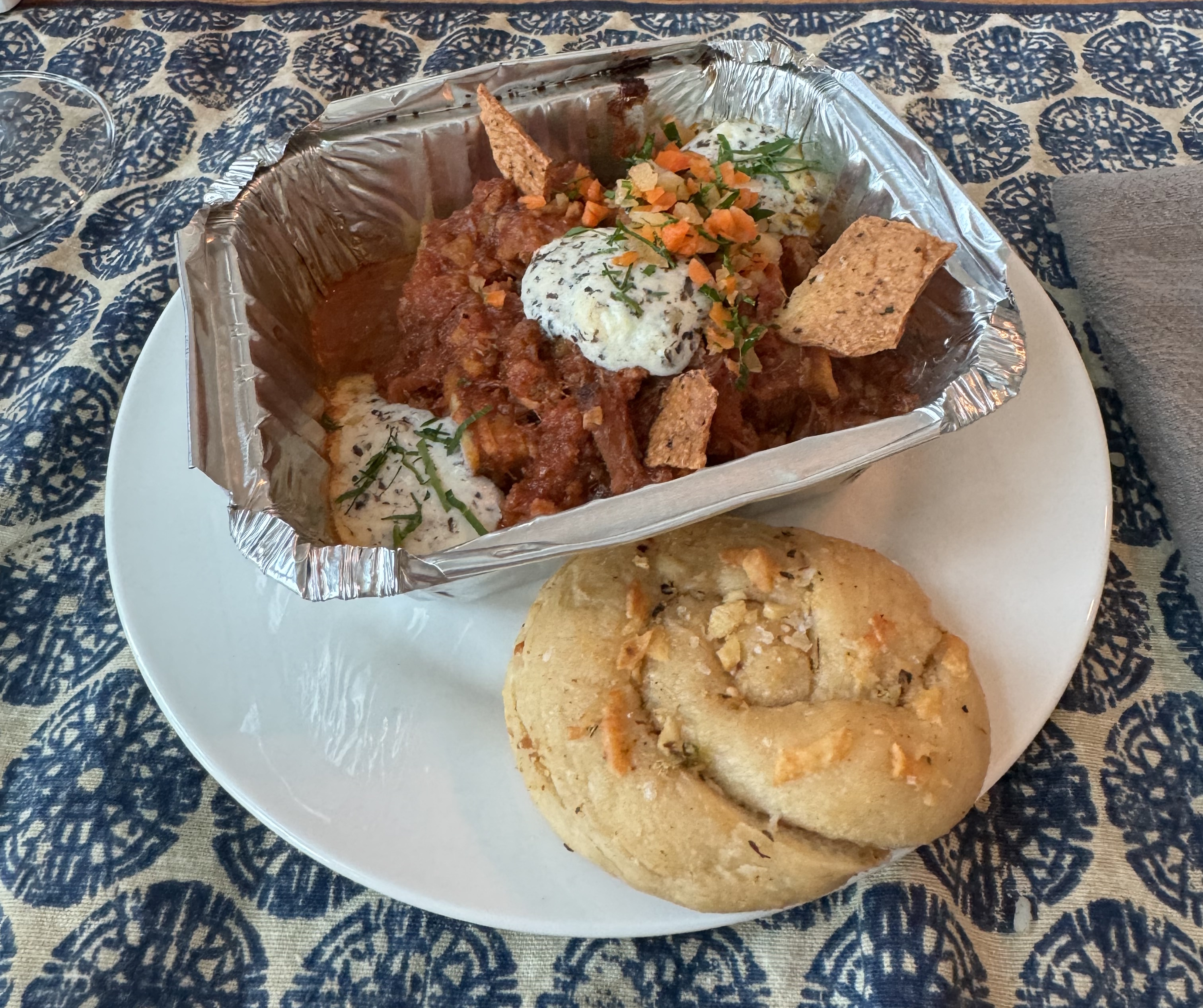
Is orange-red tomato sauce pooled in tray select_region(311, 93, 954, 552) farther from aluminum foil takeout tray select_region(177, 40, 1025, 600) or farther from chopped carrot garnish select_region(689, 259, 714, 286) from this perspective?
aluminum foil takeout tray select_region(177, 40, 1025, 600)

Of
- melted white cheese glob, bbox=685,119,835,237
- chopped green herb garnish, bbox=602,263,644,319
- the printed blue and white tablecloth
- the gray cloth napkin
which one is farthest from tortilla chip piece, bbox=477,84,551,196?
the gray cloth napkin

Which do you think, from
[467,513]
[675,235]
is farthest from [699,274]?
[467,513]

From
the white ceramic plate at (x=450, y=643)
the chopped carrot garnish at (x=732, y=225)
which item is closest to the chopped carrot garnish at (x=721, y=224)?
the chopped carrot garnish at (x=732, y=225)

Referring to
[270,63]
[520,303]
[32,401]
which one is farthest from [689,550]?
[270,63]

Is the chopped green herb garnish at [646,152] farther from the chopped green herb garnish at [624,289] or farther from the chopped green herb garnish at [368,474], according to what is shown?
the chopped green herb garnish at [368,474]

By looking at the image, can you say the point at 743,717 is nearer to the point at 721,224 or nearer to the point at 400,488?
the point at 400,488

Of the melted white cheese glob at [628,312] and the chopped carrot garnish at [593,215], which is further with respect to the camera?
the chopped carrot garnish at [593,215]

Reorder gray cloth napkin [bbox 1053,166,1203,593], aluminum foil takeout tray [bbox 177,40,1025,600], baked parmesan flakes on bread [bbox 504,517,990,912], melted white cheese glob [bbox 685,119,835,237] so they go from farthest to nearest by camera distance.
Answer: melted white cheese glob [bbox 685,119,835,237]
gray cloth napkin [bbox 1053,166,1203,593]
aluminum foil takeout tray [bbox 177,40,1025,600]
baked parmesan flakes on bread [bbox 504,517,990,912]

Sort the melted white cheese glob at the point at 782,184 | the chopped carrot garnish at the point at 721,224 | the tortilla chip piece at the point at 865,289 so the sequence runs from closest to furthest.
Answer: the tortilla chip piece at the point at 865,289
the chopped carrot garnish at the point at 721,224
the melted white cheese glob at the point at 782,184
